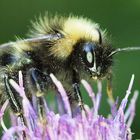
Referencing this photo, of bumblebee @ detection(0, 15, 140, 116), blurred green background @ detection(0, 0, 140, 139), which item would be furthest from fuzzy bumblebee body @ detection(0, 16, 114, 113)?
blurred green background @ detection(0, 0, 140, 139)

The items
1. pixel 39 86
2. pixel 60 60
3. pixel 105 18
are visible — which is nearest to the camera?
pixel 39 86

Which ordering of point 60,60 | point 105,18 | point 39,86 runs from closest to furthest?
point 39,86 → point 60,60 → point 105,18

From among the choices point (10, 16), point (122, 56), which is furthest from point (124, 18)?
point (10, 16)

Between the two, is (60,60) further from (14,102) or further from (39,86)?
(14,102)

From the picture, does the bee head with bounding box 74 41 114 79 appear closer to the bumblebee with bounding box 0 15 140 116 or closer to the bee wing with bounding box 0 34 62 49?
the bumblebee with bounding box 0 15 140 116

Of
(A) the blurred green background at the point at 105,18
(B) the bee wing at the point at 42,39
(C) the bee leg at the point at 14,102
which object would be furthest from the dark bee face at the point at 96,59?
(A) the blurred green background at the point at 105,18

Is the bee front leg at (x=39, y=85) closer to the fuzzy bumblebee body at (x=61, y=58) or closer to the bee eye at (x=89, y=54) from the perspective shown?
the fuzzy bumblebee body at (x=61, y=58)

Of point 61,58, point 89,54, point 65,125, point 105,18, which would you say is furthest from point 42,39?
point 105,18
